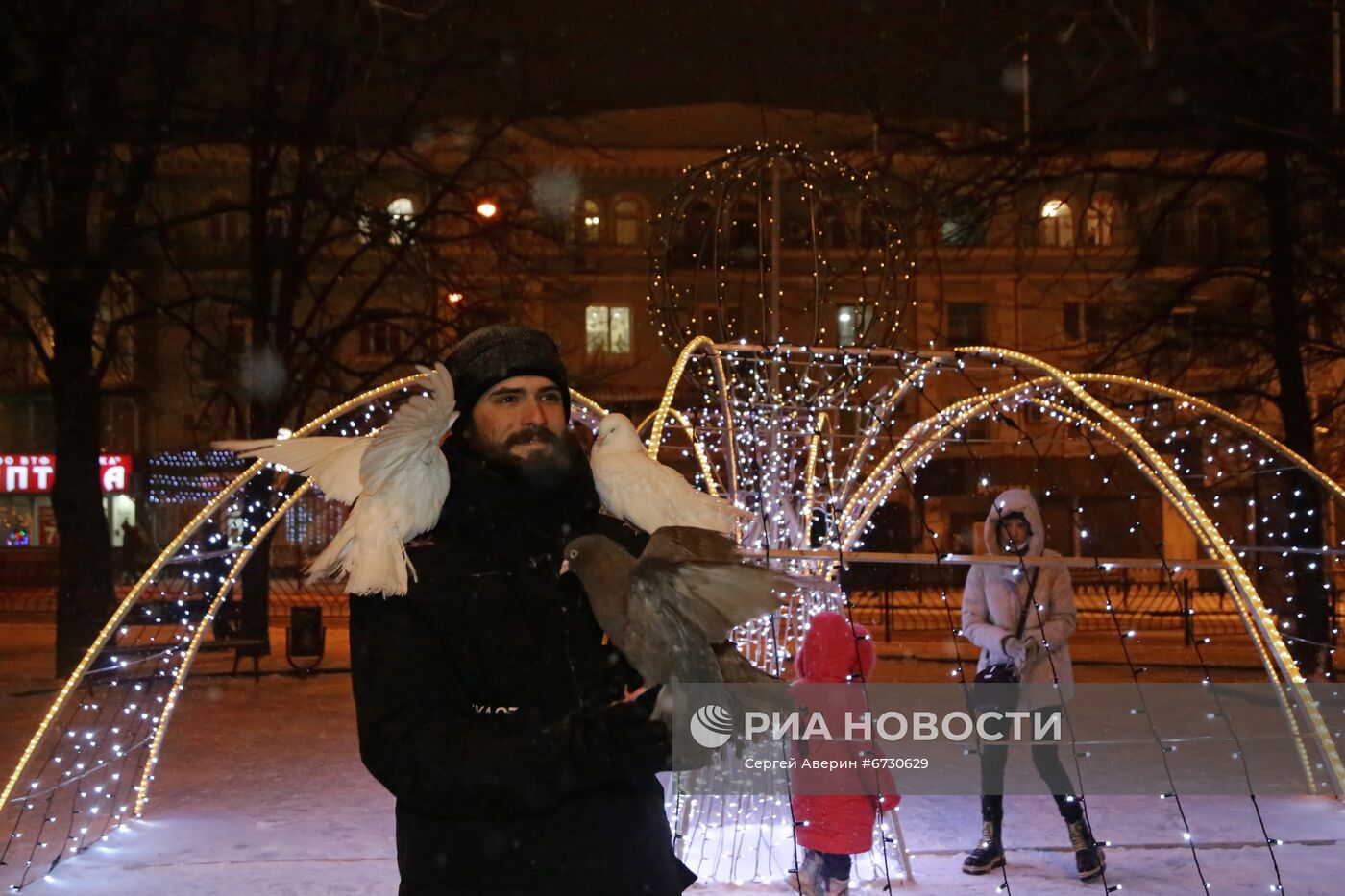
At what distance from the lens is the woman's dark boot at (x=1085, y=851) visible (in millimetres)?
6191

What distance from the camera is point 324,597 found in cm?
2316

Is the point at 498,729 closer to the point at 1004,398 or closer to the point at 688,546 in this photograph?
the point at 688,546

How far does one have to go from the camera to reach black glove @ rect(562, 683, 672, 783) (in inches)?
78.0

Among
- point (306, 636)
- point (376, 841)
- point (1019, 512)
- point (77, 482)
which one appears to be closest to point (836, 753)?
point (1019, 512)

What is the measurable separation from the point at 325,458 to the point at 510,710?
31.0 inches

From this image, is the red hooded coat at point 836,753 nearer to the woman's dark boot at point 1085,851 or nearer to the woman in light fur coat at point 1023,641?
the woman in light fur coat at point 1023,641

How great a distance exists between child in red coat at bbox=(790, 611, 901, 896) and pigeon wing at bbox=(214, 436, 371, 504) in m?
3.05

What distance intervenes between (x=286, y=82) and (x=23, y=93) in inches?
159

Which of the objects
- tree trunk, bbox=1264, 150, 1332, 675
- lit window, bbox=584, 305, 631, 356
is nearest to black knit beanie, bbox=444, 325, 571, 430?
tree trunk, bbox=1264, 150, 1332, 675

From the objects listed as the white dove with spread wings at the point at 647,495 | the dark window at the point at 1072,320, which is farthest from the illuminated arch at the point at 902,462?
the dark window at the point at 1072,320

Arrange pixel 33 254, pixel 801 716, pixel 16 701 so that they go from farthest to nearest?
Result: pixel 33 254, pixel 16 701, pixel 801 716

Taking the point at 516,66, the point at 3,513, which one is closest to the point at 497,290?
the point at 516,66

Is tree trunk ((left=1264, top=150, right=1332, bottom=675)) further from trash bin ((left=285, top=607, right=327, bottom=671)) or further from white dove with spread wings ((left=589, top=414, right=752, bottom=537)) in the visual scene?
white dove with spread wings ((left=589, top=414, right=752, bottom=537))

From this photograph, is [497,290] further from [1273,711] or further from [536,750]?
[536,750]
